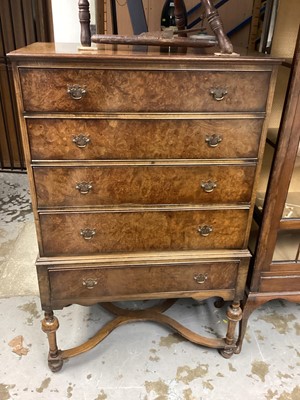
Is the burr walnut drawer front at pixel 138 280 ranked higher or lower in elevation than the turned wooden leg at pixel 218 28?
lower

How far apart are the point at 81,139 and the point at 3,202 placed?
2116mm

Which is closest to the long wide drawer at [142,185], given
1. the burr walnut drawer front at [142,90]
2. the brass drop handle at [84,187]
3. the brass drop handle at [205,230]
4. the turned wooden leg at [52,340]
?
the brass drop handle at [84,187]

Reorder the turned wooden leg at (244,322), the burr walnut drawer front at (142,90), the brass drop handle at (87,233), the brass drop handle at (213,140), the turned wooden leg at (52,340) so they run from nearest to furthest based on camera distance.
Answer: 1. the burr walnut drawer front at (142,90)
2. the brass drop handle at (213,140)
3. the brass drop handle at (87,233)
4. the turned wooden leg at (52,340)
5. the turned wooden leg at (244,322)

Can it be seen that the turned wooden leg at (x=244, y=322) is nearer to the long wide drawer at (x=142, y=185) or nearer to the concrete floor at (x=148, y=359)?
the concrete floor at (x=148, y=359)

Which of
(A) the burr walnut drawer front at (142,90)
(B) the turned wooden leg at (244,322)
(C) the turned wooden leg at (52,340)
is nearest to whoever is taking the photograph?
(A) the burr walnut drawer front at (142,90)

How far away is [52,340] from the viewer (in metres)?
1.58

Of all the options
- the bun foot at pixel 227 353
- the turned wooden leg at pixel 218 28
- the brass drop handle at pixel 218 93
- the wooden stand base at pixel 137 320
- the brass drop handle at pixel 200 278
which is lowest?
the bun foot at pixel 227 353

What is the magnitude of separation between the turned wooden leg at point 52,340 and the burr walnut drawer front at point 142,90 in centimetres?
87

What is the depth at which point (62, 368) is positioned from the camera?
167 cm

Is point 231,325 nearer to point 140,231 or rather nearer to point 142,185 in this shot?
point 140,231

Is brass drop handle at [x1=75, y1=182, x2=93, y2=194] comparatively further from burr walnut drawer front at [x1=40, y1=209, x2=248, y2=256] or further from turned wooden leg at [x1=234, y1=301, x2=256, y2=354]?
turned wooden leg at [x1=234, y1=301, x2=256, y2=354]

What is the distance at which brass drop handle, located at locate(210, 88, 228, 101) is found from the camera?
48.8 inches

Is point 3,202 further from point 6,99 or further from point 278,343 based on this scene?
point 278,343

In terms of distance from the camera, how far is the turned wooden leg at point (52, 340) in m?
1.54
